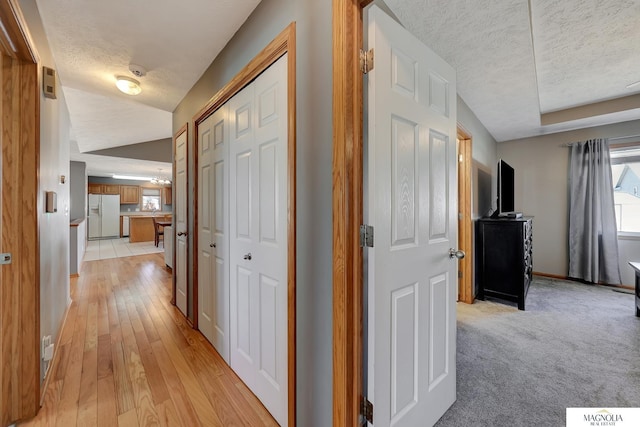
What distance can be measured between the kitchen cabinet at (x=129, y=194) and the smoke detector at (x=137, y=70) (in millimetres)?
8698

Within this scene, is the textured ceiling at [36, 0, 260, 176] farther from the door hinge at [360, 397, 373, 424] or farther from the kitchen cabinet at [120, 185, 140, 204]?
the kitchen cabinet at [120, 185, 140, 204]

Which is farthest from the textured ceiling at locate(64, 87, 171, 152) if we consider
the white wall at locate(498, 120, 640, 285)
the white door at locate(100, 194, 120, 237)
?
the white wall at locate(498, 120, 640, 285)

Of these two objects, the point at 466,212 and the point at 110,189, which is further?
the point at 110,189

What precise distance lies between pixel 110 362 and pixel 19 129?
167cm

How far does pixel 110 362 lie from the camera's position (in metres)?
1.92

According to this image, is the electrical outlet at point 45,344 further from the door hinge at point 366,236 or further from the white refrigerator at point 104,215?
the white refrigerator at point 104,215

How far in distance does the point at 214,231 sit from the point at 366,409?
164 cm

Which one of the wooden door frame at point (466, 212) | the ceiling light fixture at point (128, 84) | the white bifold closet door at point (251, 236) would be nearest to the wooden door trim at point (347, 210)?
the white bifold closet door at point (251, 236)

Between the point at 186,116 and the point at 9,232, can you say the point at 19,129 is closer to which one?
the point at 9,232

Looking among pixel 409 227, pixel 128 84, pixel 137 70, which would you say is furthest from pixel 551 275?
pixel 128 84

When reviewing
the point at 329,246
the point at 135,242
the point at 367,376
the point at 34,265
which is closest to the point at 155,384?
the point at 34,265

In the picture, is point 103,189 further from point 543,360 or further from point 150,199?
point 543,360

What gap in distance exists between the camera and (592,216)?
368 centimetres

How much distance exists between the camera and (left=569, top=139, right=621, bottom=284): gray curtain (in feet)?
11.8
